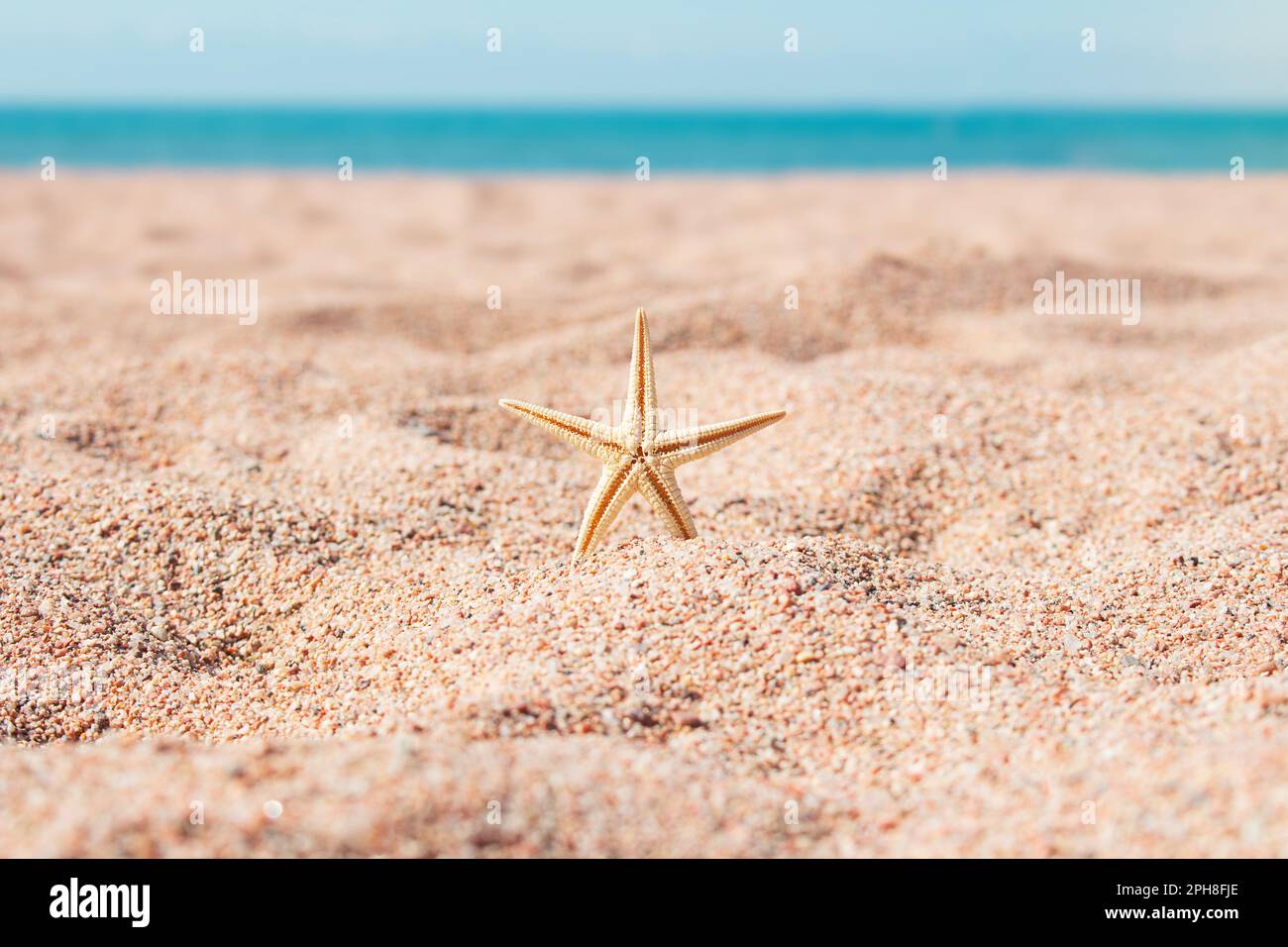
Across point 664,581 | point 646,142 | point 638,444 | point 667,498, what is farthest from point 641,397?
point 646,142

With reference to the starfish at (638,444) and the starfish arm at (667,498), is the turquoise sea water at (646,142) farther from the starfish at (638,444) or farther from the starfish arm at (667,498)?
the starfish arm at (667,498)

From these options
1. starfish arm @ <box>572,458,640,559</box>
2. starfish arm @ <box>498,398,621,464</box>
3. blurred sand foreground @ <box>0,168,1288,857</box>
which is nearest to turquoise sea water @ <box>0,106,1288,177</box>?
blurred sand foreground @ <box>0,168,1288,857</box>

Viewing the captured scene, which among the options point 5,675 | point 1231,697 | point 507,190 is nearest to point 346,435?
point 5,675

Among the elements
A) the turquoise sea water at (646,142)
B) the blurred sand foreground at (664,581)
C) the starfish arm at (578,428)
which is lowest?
the blurred sand foreground at (664,581)

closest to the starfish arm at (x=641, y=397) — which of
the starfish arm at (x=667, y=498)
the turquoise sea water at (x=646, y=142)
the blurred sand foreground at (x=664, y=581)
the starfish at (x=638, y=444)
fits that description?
the starfish at (x=638, y=444)

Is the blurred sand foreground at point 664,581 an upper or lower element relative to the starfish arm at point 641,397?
lower

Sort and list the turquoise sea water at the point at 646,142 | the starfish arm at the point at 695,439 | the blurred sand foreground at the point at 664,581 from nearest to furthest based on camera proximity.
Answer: the blurred sand foreground at the point at 664,581 < the starfish arm at the point at 695,439 < the turquoise sea water at the point at 646,142
